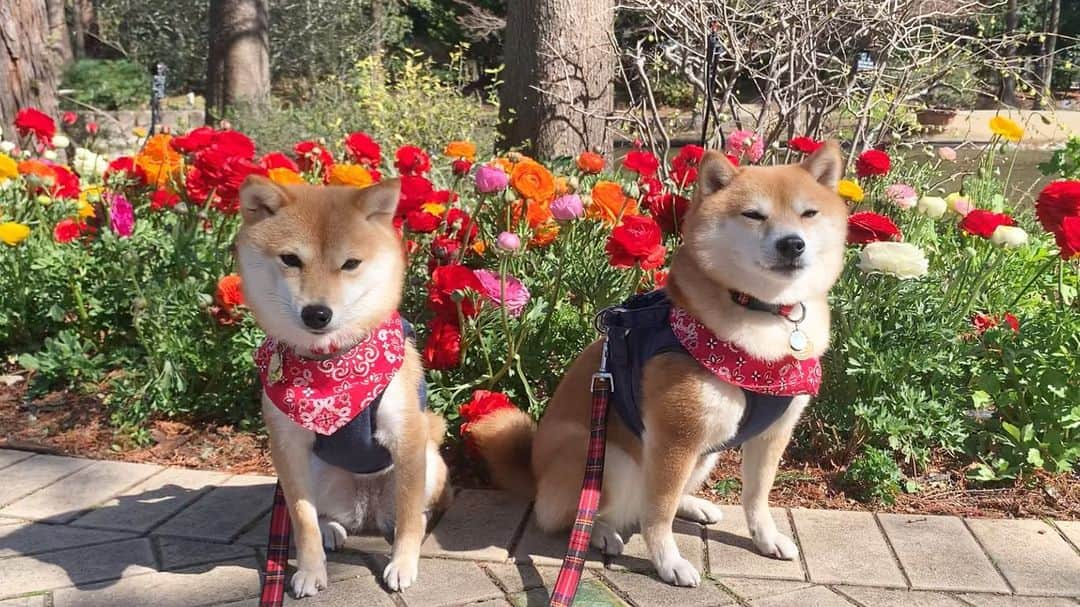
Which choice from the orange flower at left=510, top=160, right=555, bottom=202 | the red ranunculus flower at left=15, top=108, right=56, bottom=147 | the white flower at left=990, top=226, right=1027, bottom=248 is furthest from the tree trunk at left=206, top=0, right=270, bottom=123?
the white flower at left=990, top=226, right=1027, bottom=248

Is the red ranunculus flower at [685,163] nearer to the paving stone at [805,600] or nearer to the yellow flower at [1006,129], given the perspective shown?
the yellow flower at [1006,129]

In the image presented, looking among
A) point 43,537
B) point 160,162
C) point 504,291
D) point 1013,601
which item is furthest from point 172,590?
point 1013,601

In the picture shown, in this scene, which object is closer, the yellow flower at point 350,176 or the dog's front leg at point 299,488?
the dog's front leg at point 299,488

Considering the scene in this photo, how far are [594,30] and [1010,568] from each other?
14.8ft

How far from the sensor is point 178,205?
4.12 m

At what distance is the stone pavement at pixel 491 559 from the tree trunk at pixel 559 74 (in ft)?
11.8

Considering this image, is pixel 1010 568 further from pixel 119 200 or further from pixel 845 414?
pixel 119 200

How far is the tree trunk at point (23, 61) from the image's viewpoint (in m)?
6.22

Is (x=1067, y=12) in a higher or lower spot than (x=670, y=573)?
higher

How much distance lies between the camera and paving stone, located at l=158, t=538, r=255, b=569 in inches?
108

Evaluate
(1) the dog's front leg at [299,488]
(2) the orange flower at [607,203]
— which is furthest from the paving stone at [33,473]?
(2) the orange flower at [607,203]

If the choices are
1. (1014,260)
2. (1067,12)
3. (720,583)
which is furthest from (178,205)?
(1067,12)

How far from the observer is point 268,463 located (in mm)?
3576

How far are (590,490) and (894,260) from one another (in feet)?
4.85
